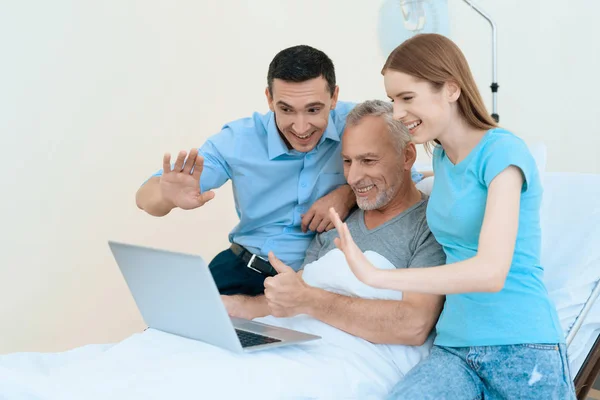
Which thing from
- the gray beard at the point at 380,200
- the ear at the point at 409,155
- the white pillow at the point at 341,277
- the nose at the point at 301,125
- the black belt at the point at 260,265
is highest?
the nose at the point at 301,125

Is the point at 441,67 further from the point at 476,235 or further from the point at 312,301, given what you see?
the point at 312,301

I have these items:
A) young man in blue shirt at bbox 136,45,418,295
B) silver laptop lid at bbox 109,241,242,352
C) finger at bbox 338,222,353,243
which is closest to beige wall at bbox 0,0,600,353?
young man in blue shirt at bbox 136,45,418,295

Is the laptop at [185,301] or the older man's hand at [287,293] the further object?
the older man's hand at [287,293]

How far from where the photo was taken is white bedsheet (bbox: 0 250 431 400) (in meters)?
1.36

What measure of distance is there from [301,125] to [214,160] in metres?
0.31

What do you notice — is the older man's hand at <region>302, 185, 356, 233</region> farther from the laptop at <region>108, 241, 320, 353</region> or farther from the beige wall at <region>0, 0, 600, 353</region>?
the beige wall at <region>0, 0, 600, 353</region>

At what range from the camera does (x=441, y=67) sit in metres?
1.45

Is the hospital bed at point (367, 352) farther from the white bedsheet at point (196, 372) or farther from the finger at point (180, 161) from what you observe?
the finger at point (180, 161)

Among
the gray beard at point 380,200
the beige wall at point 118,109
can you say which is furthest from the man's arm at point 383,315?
the beige wall at point 118,109

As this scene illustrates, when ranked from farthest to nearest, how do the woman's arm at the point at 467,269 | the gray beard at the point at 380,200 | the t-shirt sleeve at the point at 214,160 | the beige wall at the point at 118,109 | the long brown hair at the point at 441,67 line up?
1. the beige wall at the point at 118,109
2. the t-shirt sleeve at the point at 214,160
3. the gray beard at the point at 380,200
4. the long brown hair at the point at 441,67
5. the woman's arm at the point at 467,269

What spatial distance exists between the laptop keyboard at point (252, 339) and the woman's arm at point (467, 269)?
38 centimetres

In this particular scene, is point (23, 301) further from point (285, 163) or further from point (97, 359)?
point (97, 359)

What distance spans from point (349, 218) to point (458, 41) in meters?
1.69

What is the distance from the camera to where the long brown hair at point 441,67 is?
Result: 4.77 ft
